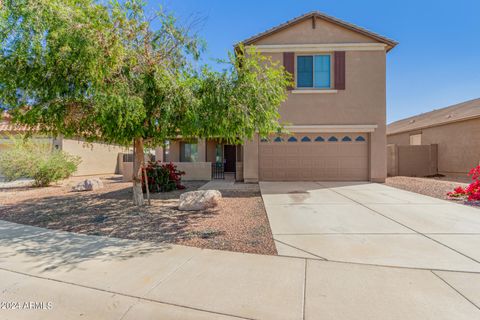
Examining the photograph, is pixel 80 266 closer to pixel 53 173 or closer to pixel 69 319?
pixel 69 319

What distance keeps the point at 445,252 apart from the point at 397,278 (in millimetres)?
1537

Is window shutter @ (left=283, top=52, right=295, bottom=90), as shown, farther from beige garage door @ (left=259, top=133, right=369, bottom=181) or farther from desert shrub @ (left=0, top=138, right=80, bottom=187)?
desert shrub @ (left=0, top=138, right=80, bottom=187)

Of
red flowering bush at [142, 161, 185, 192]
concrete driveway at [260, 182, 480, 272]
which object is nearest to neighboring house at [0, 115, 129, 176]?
red flowering bush at [142, 161, 185, 192]

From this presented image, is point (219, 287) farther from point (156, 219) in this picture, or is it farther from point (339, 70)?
point (339, 70)

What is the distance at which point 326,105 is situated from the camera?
1248cm

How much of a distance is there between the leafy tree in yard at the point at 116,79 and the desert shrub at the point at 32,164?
771cm

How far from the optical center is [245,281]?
3309 millimetres

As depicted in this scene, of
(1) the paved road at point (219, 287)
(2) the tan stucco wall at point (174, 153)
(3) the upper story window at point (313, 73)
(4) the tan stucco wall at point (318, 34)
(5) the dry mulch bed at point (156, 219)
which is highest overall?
(4) the tan stucco wall at point (318, 34)

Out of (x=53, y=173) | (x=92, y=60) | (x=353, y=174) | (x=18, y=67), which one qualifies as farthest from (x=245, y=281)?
(x=53, y=173)

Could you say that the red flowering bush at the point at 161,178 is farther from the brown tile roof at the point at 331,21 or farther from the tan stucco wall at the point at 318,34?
the tan stucco wall at the point at 318,34

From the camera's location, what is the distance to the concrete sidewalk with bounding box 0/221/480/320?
2717mm

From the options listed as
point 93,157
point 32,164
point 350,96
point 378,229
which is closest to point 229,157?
point 350,96

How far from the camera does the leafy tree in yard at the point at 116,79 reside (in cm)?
480

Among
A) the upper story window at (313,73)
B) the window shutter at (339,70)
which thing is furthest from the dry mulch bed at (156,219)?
the window shutter at (339,70)
